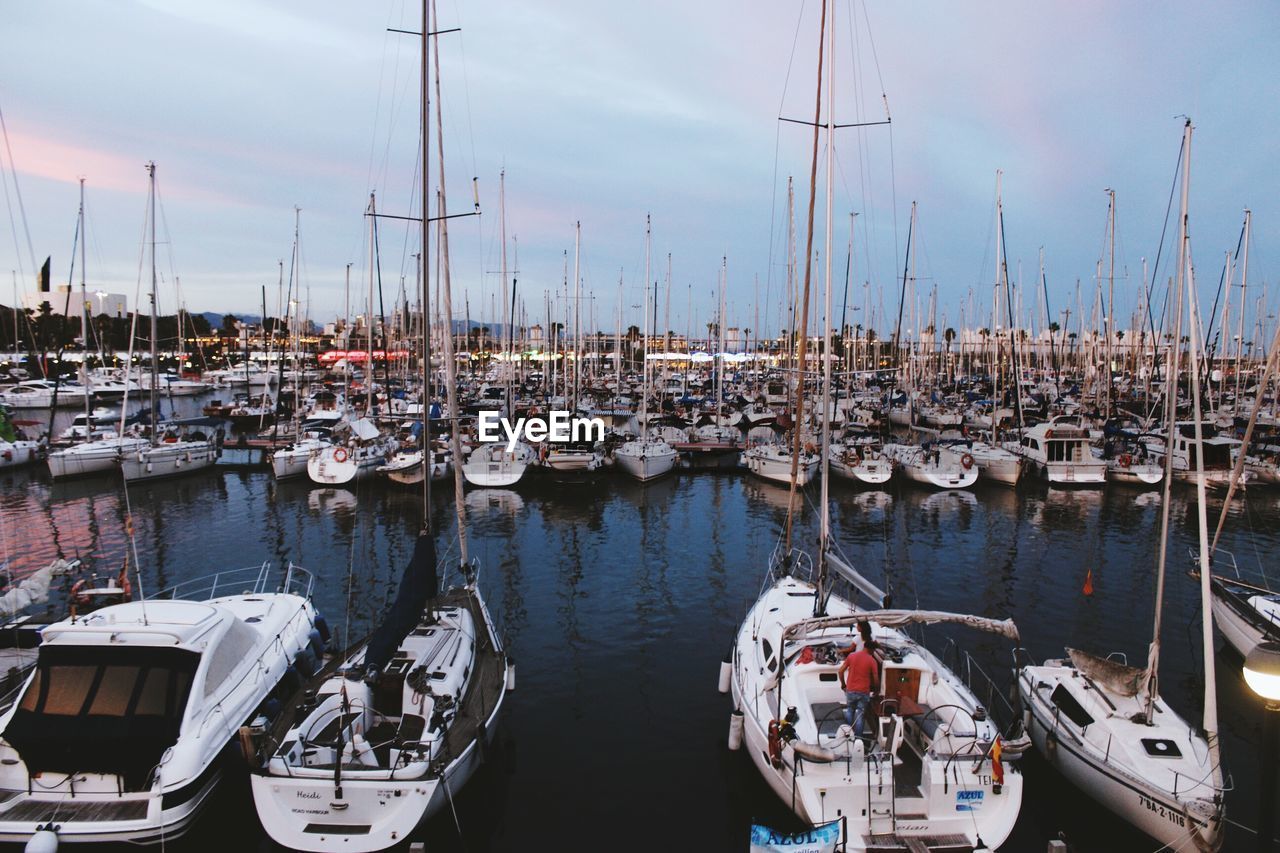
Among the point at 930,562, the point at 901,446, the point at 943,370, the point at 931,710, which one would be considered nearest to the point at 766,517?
the point at 930,562

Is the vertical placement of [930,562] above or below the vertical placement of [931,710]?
below

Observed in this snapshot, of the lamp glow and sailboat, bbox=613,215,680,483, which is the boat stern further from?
sailboat, bbox=613,215,680,483

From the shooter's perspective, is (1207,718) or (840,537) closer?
(1207,718)

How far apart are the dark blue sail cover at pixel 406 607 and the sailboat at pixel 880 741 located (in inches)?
238

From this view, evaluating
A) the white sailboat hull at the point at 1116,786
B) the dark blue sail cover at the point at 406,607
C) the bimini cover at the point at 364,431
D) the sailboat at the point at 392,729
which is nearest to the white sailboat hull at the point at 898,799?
the white sailboat hull at the point at 1116,786

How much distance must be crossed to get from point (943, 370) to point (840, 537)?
8895 centimetres

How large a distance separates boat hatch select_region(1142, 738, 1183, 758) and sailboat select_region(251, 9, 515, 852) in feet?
34.6

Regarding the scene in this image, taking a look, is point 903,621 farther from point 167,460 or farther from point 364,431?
point 167,460

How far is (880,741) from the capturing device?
10891mm

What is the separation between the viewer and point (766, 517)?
1356 inches

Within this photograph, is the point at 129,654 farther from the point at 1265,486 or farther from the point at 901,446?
the point at 1265,486

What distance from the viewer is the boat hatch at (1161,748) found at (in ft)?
37.7

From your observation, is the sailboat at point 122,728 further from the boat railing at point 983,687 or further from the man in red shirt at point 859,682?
the boat railing at point 983,687

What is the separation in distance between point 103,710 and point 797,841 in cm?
991
